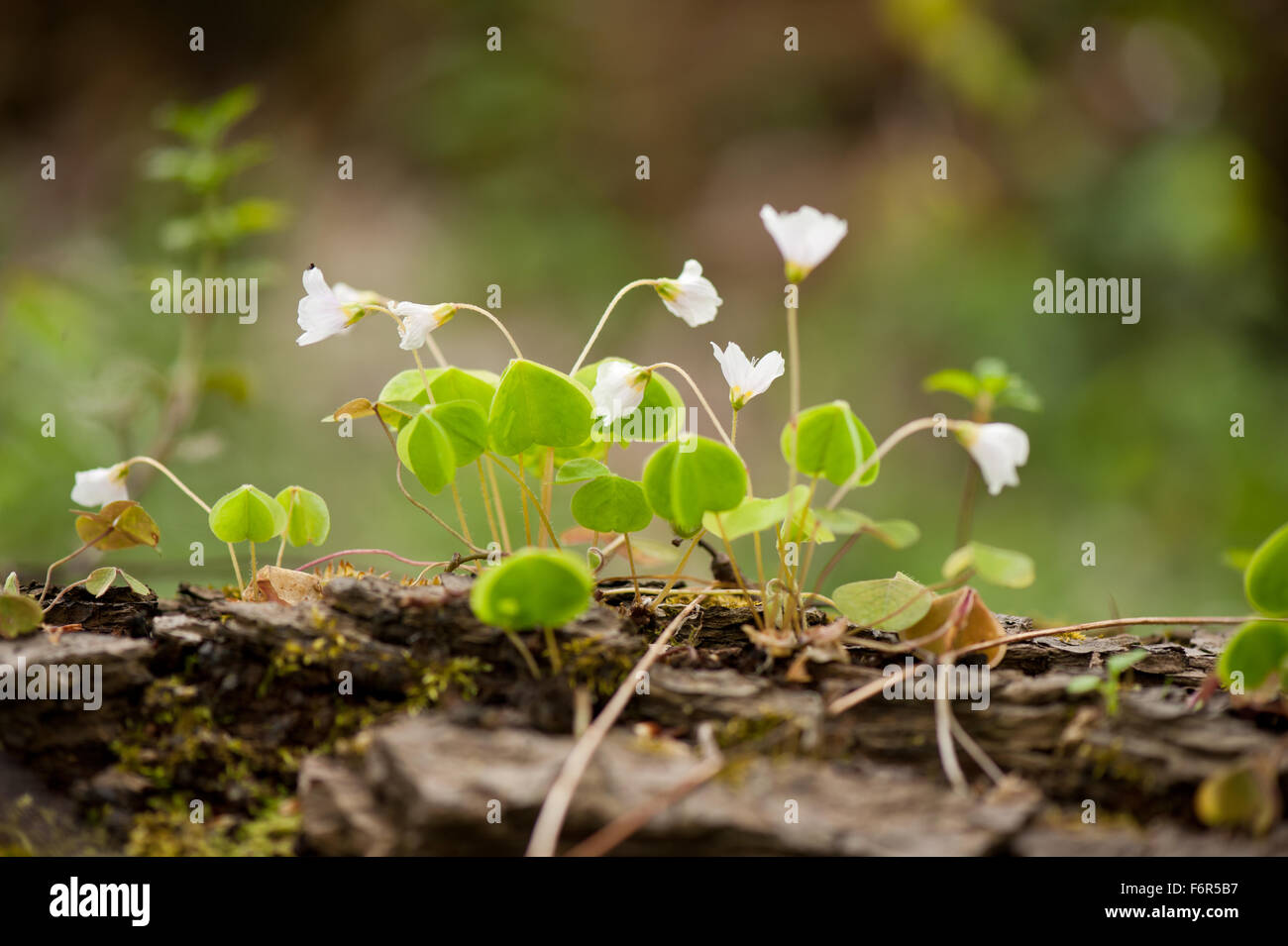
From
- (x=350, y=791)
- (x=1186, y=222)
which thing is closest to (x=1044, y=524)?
(x=1186, y=222)

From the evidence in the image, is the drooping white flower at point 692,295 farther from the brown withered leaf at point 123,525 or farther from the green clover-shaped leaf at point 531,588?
the brown withered leaf at point 123,525

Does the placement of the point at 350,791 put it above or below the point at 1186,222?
below

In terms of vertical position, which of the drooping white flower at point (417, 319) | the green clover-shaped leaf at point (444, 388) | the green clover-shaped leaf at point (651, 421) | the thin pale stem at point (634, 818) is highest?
the drooping white flower at point (417, 319)

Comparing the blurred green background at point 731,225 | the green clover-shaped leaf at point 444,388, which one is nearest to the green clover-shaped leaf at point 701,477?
the green clover-shaped leaf at point 444,388

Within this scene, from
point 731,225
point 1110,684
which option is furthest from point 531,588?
point 731,225

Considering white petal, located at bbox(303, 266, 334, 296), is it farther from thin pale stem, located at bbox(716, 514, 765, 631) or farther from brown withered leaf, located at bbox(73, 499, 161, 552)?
thin pale stem, located at bbox(716, 514, 765, 631)

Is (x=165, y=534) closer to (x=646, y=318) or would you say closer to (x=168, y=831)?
(x=168, y=831)

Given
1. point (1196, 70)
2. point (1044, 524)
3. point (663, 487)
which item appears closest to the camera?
point (663, 487)
